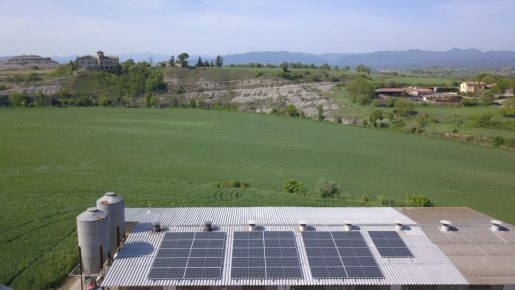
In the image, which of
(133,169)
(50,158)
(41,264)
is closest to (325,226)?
(41,264)

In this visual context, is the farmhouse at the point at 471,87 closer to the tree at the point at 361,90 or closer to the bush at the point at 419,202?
the tree at the point at 361,90

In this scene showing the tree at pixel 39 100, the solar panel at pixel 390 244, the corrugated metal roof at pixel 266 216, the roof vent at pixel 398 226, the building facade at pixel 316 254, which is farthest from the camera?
the tree at pixel 39 100

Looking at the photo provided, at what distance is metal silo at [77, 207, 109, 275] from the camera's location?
61.8 feet

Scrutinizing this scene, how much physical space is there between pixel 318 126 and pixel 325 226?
64909 mm

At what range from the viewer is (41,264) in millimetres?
24125

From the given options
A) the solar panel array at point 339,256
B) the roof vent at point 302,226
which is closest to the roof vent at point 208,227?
the roof vent at point 302,226

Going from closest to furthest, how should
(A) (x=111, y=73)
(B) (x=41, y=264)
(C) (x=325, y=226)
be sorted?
1. (C) (x=325, y=226)
2. (B) (x=41, y=264)
3. (A) (x=111, y=73)

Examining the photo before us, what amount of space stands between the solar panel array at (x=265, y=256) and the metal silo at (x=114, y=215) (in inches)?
232

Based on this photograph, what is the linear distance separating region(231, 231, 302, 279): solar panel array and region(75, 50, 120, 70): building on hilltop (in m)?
128

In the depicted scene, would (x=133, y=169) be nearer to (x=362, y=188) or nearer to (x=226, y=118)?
(x=362, y=188)

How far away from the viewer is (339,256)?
753 inches

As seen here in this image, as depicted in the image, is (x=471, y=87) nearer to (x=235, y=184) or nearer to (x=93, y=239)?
(x=235, y=184)

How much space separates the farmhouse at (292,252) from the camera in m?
17.7

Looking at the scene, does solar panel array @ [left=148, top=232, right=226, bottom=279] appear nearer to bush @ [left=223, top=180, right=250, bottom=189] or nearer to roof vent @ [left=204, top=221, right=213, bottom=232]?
roof vent @ [left=204, top=221, right=213, bottom=232]
